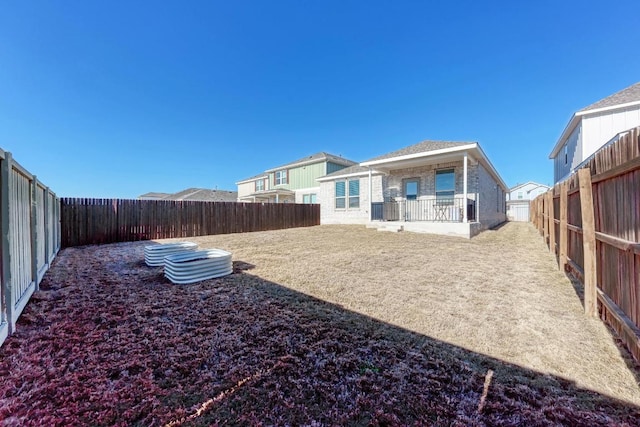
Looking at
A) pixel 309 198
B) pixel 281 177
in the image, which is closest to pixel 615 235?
pixel 309 198

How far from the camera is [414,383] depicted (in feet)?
5.95

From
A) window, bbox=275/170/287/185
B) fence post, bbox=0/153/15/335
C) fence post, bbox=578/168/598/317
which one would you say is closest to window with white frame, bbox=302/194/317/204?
window, bbox=275/170/287/185

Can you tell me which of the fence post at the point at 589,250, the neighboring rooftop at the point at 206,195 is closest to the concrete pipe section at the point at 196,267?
the fence post at the point at 589,250

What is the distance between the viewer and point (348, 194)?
16359 millimetres

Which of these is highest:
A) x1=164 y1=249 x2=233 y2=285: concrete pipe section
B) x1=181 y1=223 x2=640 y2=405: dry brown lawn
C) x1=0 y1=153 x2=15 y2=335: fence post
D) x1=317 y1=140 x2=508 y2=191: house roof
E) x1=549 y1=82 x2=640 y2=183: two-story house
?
x1=549 y1=82 x2=640 y2=183: two-story house

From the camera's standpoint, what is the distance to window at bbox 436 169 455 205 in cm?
1172

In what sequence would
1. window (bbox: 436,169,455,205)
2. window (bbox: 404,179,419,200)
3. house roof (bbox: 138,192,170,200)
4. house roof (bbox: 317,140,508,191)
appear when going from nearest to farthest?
house roof (bbox: 317,140,508,191), window (bbox: 436,169,455,205), window (bbox: 404,179,419,200), house roof (bbox: 138,192,170,200)

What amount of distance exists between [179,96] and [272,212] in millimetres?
9601

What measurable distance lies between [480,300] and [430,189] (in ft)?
31.6

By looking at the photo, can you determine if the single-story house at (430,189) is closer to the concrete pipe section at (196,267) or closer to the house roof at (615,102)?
the house roof at (615,102)

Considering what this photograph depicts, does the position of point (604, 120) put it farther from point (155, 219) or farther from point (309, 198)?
point (155, 219)

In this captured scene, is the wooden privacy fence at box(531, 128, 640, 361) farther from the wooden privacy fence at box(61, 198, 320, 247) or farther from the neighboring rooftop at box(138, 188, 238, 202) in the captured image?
the neighboring rooftop at box(138, 188, 238, 202)

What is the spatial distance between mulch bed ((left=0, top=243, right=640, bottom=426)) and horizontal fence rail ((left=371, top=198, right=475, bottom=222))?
32.8ft

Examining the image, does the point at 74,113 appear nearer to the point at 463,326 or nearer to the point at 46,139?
the point at 46,139
